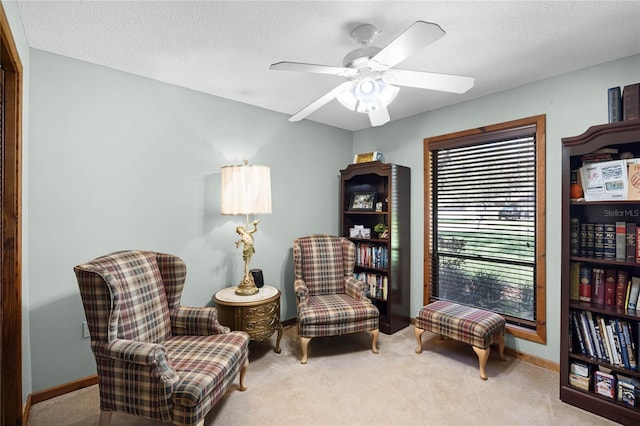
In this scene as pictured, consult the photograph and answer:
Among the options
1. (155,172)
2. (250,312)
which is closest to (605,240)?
(250,312)

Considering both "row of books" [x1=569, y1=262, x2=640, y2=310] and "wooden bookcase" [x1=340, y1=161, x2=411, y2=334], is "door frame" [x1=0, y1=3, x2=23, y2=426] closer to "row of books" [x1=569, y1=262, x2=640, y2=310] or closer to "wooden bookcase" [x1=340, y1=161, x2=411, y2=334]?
"wooden bookcase" [x1=340, y1=161, x2=411, y2=334]

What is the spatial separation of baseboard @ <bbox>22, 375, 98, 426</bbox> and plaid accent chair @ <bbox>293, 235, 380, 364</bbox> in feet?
5.32

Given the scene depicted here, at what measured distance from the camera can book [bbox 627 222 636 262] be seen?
2.01 meters

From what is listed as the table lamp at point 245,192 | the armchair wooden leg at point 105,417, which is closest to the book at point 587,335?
the table lamp at point 245,192

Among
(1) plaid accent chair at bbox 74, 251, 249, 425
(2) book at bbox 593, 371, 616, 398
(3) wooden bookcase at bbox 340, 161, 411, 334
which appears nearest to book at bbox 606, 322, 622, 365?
(2) book at bbox 593, 371, 616, 398

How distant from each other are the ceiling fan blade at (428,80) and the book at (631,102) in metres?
1.13

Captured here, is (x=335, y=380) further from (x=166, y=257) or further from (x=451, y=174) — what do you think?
(x=451, y=174)

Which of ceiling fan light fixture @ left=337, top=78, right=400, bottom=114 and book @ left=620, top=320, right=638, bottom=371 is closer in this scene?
ceiling fan light fixture @ left=337, top=78, right=400, bottom=114

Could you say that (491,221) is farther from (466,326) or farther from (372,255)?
(372,255)

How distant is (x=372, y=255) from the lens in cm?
374

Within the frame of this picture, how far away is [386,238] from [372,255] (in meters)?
0.29

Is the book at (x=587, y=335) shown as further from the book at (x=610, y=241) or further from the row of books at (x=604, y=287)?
the book at (x=610, y=241)

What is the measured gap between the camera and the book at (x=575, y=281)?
2238mm

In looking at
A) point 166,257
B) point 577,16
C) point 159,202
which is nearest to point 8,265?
point 166,257
